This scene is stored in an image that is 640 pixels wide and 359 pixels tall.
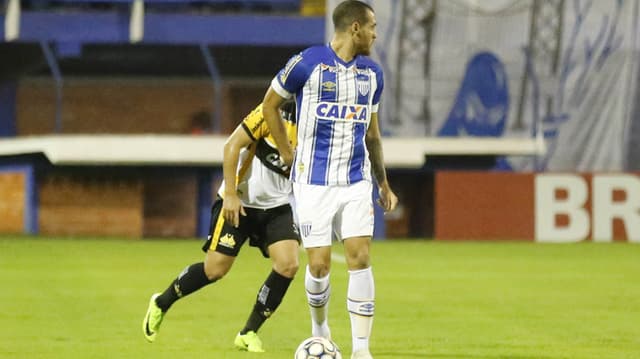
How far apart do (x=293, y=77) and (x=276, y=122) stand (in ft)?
1.15

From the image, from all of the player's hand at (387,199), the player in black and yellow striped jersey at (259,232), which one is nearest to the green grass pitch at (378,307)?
the player in black and yellow striped jersey at (259,232)

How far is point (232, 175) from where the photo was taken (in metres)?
8.53

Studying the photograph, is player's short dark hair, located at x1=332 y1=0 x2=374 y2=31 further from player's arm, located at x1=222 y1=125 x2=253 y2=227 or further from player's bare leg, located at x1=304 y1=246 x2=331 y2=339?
player's bare leg, located at x1=304 y1=246 x2=331 y2=339

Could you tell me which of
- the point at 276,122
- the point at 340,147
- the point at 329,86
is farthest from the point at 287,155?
the point at 329,86

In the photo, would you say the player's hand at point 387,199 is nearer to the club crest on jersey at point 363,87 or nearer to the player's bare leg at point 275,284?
the club crest on jersey at point 363,87

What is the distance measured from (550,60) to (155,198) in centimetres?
1046

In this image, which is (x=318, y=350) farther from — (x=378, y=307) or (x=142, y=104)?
(x=142, y=104)

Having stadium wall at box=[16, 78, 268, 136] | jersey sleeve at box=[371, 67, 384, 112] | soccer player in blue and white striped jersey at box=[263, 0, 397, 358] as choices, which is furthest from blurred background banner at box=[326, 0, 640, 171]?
soccer player in blue and white striped jersey at box=[263, 0, 397, 358]

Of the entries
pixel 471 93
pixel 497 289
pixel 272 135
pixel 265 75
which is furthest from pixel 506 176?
pixel 272 135

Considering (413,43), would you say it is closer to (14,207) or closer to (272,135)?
(14,207)

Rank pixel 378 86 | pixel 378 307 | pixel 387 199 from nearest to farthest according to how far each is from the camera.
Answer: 1. pixel 378 86
2. pixel 387 199
3. pixel 378 307

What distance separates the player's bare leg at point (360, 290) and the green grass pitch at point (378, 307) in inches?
45.1

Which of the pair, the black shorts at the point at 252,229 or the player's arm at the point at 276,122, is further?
the black shorts at the point at 252,229

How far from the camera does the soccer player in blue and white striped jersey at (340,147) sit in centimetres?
782
